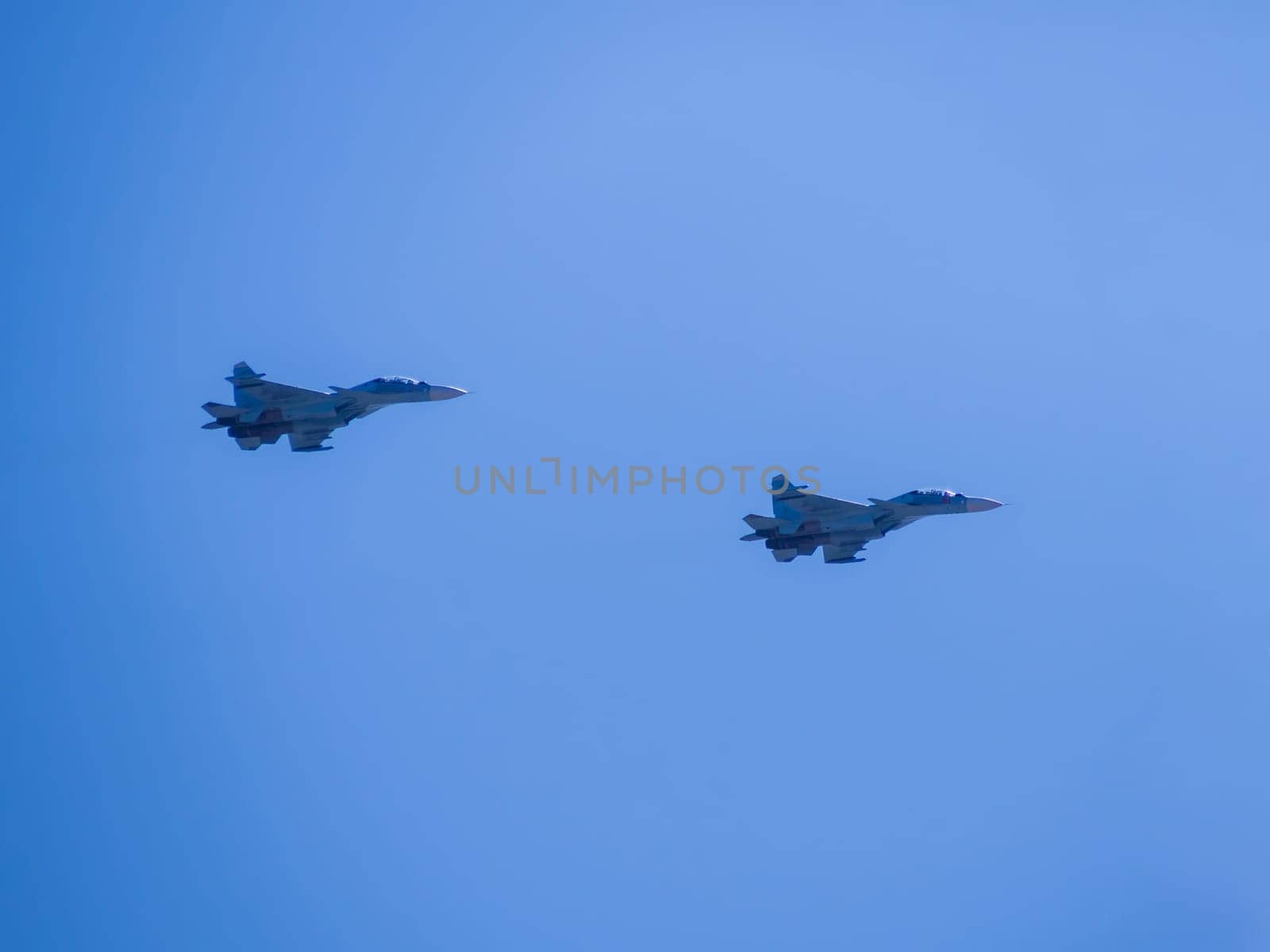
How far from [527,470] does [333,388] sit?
33.8ft

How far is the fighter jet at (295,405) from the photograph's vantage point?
2643 inches

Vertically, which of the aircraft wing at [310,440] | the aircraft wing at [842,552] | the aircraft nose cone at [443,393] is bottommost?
the aircraft wing at [842,552]

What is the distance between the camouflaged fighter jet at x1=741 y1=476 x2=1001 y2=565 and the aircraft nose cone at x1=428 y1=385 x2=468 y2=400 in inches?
474

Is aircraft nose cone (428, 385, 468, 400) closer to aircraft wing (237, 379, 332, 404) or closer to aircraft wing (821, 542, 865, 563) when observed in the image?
aircraft wing (237, 379, 332, 404)

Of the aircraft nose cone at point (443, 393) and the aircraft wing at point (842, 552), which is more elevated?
the aircraft nose cone at point (443, 393)

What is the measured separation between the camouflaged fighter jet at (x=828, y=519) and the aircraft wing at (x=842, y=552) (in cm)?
4

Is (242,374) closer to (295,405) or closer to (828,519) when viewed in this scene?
(295,405)

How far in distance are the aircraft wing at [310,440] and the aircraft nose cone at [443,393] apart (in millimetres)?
4305

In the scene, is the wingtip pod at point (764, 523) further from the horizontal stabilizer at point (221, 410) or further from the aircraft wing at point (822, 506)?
the horizontal stabilizer at point (221, 410)

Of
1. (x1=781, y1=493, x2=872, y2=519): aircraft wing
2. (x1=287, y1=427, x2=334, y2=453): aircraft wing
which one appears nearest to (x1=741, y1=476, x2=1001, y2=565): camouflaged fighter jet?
(x1=781, y1=493, x2=872, y2=519): aircraft wing

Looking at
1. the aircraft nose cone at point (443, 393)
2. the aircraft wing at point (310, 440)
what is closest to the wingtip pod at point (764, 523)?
the aircraft nose cone at point (443, 393)

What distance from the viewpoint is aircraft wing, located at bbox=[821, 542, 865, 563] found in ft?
219

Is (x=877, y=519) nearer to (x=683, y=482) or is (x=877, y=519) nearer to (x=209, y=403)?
(x=683, y=482)

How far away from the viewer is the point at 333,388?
67938 millimetres
